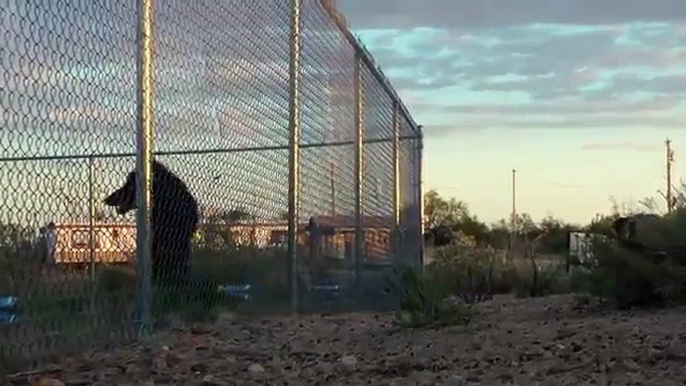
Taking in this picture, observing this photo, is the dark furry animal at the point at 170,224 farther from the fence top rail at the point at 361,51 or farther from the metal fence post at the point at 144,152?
the fence top rail at the point at 361,51

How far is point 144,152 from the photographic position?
5734 mm

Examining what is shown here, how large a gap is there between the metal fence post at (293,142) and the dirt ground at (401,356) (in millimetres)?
920

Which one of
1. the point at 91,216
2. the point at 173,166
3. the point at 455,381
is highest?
the point at 173,166

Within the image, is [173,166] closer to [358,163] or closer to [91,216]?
[91,216]

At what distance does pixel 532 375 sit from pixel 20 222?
1.94 metres

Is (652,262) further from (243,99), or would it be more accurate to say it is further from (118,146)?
(118,146)

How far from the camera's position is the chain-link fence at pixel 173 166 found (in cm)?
459

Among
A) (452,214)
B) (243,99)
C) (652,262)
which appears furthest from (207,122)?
(452,214)

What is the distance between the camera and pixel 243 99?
7492 mm

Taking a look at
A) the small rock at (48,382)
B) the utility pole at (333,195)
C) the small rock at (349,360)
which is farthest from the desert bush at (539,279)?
the small rock at (48,382)

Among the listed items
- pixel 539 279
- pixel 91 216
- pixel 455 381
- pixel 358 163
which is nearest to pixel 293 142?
pixel 358 163

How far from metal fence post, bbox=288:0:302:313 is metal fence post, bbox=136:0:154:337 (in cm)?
257

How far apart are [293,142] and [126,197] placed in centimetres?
273

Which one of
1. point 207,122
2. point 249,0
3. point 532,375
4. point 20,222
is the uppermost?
point 249,0
